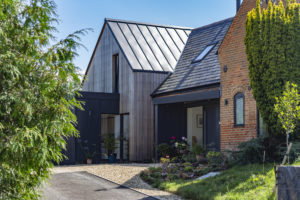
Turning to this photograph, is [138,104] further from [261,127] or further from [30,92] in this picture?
[30,92]

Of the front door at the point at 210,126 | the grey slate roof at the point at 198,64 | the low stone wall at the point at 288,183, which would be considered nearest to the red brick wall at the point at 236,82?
the grey slate roof at the point at 198,64

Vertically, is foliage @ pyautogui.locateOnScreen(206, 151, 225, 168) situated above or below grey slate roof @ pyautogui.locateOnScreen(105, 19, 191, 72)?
below

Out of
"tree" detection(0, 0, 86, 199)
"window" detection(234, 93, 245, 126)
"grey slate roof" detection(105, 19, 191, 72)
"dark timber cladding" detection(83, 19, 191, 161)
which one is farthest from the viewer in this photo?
"grey slate roof" detection(105, 19, 191, 72)

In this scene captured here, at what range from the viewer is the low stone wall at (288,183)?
450cm

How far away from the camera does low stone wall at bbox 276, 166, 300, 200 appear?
4.50 m

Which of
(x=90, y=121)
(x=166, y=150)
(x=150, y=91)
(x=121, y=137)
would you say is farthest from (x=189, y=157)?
(x=90, y=121)

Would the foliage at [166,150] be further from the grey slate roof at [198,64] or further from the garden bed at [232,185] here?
the garden bed at [232,185]

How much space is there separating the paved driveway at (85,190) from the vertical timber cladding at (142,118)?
6.43 meters

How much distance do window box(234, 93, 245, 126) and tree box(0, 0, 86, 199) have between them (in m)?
8.13

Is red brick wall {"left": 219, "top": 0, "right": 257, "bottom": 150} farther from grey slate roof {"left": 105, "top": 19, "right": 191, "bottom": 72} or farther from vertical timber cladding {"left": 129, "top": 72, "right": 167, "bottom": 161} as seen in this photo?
grey slate roof {"left": 105, "top": 19, "right": 191, "bottom": 72}

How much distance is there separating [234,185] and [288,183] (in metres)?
5.40

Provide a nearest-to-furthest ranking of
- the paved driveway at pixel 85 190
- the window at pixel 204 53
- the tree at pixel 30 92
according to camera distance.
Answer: the tree at pixel 30 92, the paved driveway at pixel 85 190, the window at pixel 204 53

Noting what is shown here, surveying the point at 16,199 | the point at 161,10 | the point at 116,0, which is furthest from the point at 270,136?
the point at 16,199

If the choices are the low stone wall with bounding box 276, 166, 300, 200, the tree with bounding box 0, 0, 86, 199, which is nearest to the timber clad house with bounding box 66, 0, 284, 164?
the tree with bounding box 0, 0, 86, 199
